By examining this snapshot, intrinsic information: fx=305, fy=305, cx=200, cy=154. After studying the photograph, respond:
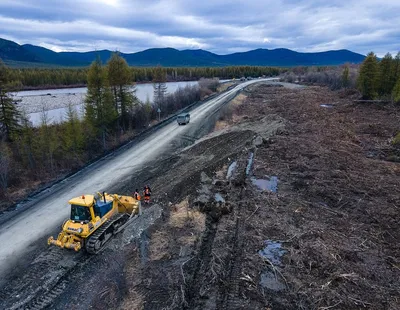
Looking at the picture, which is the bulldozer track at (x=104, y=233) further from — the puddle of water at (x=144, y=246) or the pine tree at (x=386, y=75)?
the pine tree at (x=386, y=75)

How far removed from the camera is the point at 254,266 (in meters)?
11.2

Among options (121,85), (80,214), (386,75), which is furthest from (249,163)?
(386,75)

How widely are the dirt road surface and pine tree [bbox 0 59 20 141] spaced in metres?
10.1

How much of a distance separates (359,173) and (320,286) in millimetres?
12238

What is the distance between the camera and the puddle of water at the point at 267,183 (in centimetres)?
1840

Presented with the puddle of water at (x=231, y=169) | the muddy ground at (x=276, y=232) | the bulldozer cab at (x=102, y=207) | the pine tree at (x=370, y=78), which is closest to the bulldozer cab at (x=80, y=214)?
the bulldozer cab at (x=102, y=207)

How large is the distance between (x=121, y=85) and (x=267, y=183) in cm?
1985

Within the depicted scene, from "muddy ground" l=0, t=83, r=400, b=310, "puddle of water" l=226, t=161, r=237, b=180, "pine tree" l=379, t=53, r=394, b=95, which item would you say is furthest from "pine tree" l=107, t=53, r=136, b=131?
"pine tree" l=379, t=53, r=394, b=95

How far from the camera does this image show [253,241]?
12.8 metres

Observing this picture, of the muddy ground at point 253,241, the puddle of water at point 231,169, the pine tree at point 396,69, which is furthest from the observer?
the pine tree at point 396,69

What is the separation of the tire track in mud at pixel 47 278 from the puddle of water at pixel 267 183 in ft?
27.5

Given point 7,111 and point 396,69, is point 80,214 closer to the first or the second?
point 7,111

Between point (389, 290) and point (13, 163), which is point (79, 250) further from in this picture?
point (13, 163)

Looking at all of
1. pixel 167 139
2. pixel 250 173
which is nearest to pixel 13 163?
pixel 167 139
